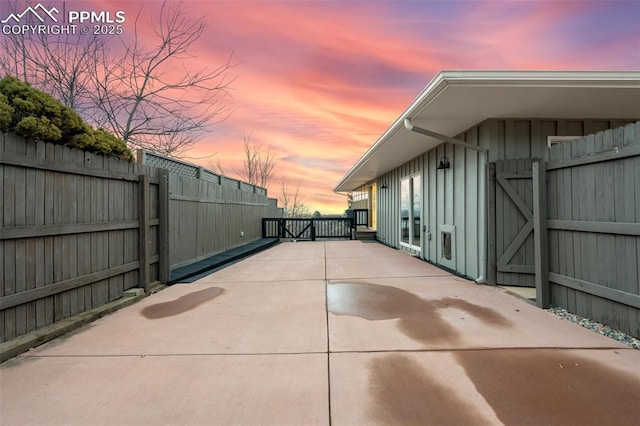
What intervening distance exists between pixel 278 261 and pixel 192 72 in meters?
4.17

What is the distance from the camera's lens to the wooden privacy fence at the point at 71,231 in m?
2.49

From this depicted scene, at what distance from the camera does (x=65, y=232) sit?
2.96 meters

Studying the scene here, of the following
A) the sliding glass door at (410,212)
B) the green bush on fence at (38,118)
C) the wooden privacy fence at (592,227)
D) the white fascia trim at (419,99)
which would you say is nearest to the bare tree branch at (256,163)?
the sliding glass door at (410,212)

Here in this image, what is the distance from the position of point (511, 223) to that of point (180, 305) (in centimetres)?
454

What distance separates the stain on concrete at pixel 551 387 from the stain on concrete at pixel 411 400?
20cm

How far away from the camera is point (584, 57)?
18.8ft

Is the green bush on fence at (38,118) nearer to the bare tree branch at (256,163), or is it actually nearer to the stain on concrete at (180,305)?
the stain on concrete at (180,305)

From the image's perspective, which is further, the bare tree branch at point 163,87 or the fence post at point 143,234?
the bare tree branch at point 163,87

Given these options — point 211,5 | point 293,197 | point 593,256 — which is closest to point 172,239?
point 211,5

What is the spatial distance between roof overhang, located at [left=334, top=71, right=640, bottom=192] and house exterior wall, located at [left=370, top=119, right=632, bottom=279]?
0.18m

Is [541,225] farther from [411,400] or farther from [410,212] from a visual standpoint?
[410,212]

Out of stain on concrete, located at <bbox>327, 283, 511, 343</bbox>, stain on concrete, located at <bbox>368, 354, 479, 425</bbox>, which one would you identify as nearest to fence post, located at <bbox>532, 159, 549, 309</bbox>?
stain on concrete, located at <bbox>327, 283, 511, 343</bbox>

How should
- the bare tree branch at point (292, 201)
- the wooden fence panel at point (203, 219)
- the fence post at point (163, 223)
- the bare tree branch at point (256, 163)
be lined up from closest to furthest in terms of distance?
the fence post at point (163, 223) → the wooden fence panel at point (203, 219) → the bare tree branch at point (256, 163) → the bare tree branch at point (292, 201)

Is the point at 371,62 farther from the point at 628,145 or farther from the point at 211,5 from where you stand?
the point at 628,145
